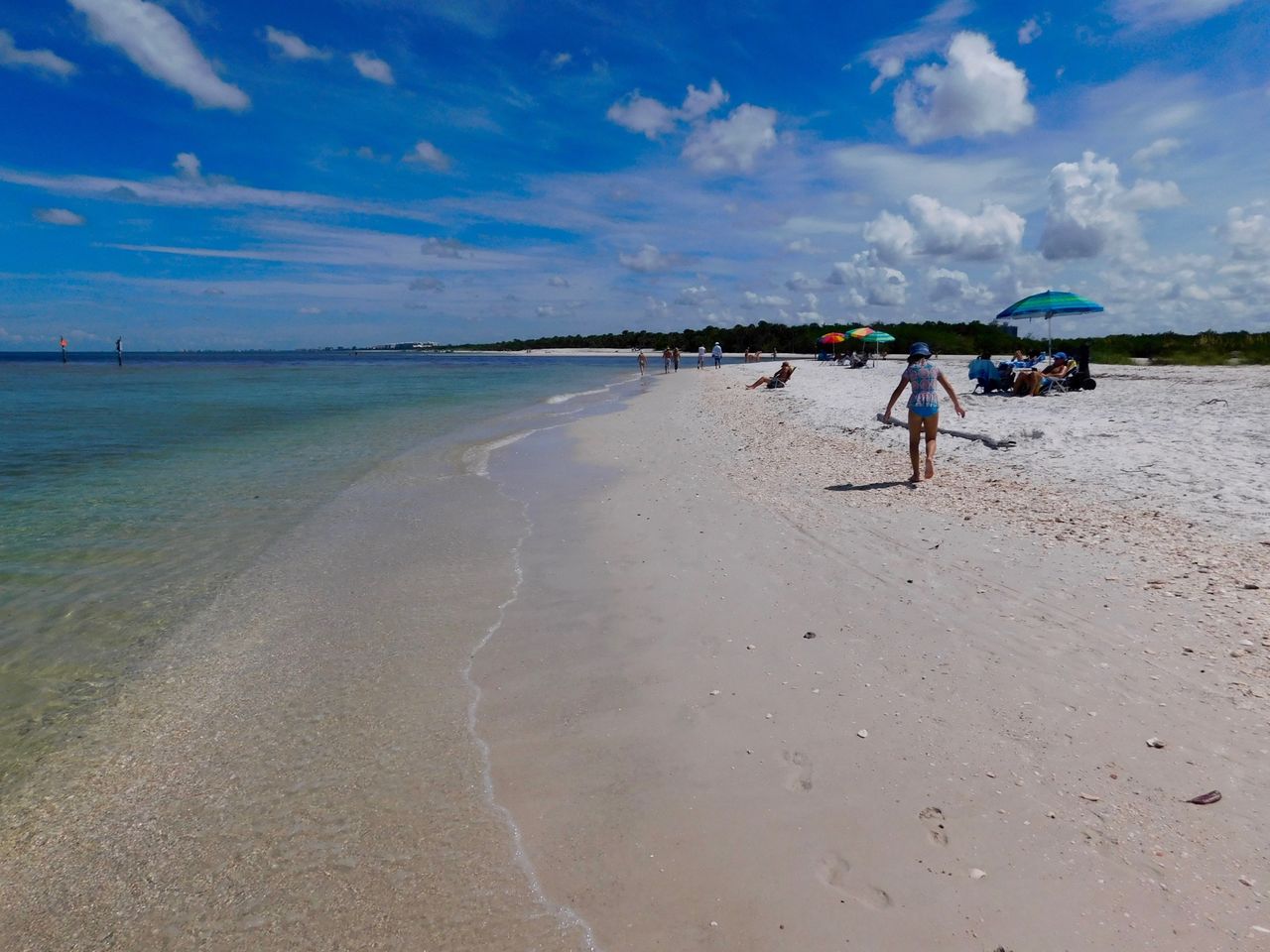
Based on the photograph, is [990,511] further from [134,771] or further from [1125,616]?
[134,771]

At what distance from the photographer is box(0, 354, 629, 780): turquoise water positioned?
529cm

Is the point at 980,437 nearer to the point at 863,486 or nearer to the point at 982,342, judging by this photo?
the point at 863,486

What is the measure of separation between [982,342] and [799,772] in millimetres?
66375

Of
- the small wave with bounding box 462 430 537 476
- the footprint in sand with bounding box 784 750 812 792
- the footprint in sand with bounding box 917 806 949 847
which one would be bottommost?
the footprint in sand with bounding box 784 750 812 792

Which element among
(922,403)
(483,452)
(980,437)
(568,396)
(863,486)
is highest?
(922,403)

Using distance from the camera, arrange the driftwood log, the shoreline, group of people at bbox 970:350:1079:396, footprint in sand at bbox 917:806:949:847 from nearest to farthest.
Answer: the shoreline, footprint in sand at bbox 917:806:949:847, the driftwood log, group of people at bbox 970:350:1079:396

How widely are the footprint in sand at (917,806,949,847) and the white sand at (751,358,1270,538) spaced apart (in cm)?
528

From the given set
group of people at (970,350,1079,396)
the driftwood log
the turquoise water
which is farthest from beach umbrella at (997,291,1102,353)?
the turquoise water

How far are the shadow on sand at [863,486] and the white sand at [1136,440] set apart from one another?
1.52m

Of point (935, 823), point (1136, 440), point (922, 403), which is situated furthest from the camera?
point (1136, 440)

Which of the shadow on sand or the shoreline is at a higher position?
Result: the shadow on sand

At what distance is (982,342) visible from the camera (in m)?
61.1

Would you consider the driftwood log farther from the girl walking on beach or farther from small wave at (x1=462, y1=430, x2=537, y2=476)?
small wave at (x1=462, y1=430, x2=537, y2=476)

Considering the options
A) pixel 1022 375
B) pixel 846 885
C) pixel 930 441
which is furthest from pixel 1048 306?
pixel 846 885
